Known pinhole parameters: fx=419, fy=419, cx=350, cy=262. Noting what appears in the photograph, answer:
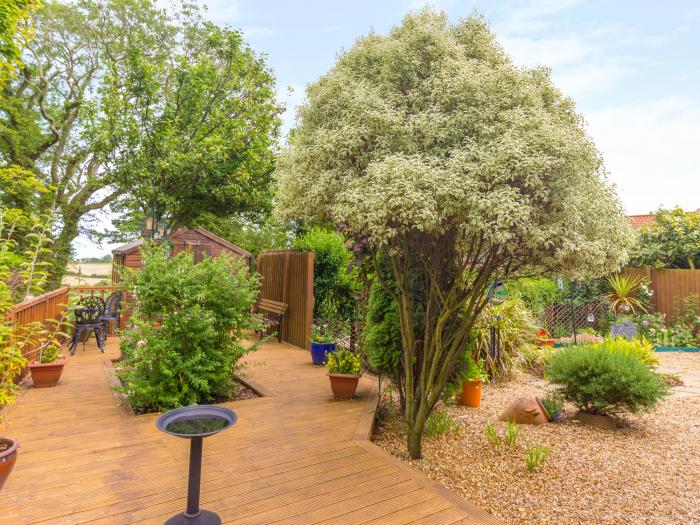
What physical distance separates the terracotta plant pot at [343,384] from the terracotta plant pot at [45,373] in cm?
318

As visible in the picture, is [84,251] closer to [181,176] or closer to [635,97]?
[181,176]

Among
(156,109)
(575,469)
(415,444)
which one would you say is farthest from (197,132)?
(575,469)

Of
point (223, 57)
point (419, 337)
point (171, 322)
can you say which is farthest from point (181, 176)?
point (419, 337)

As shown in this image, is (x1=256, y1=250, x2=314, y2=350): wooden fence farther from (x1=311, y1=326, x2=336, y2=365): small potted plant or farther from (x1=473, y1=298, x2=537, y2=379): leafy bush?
(x1=473, y1=298, x2=537, y2=379): leafy bush

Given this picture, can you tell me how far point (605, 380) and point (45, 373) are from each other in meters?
5.93

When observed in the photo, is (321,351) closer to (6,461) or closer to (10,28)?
(6,461)

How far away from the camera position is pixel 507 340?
19.6 feet

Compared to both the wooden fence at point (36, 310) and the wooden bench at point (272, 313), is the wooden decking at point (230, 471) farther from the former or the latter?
the wooden bench at point (272, 313)

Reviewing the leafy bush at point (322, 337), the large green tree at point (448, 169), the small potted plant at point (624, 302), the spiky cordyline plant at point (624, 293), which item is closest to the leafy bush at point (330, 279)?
the leafy bush at point (322, 337)

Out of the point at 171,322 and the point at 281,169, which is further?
the point at 171,322

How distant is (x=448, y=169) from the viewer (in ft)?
8.00

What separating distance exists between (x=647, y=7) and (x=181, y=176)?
7.06m

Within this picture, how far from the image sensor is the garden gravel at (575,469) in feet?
8.21

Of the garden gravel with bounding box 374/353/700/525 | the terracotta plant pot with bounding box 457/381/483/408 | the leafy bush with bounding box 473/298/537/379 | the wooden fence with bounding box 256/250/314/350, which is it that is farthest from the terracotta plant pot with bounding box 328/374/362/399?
the wooden fence with bounding box 256/250/314/350
